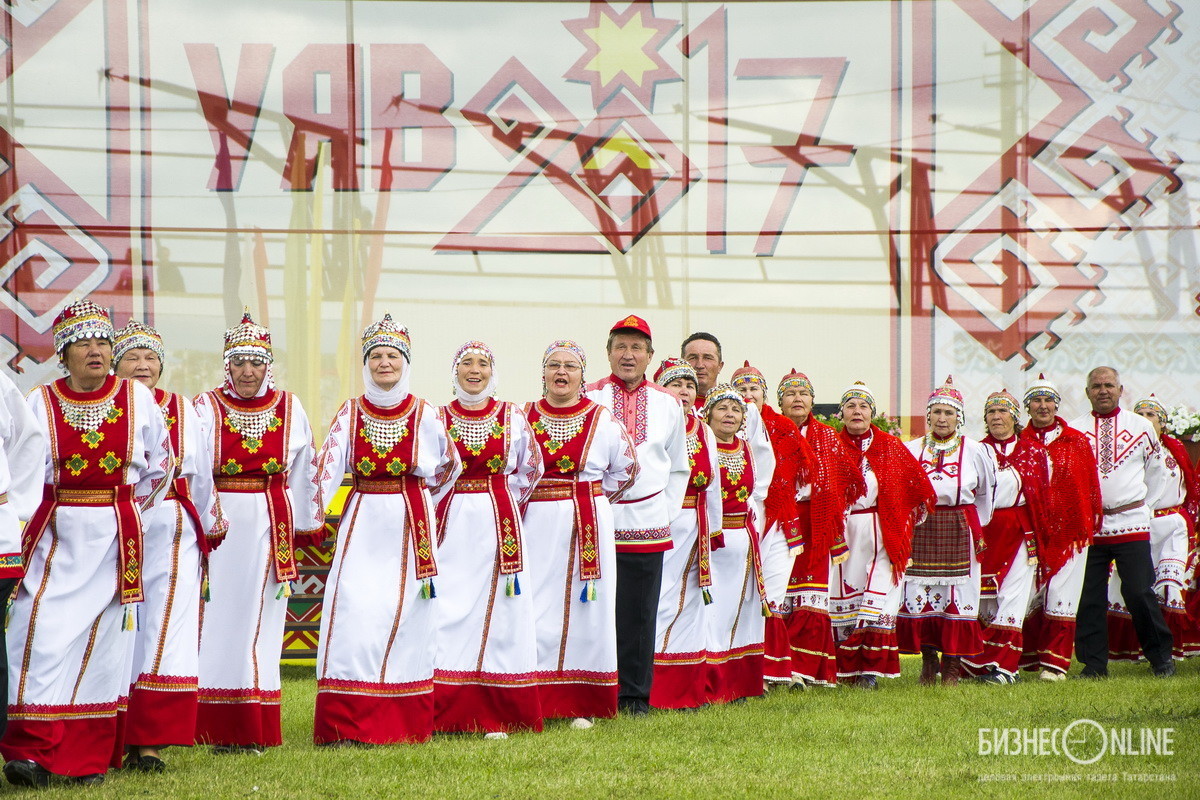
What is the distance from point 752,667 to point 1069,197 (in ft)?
18.5

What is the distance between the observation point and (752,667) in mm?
7055

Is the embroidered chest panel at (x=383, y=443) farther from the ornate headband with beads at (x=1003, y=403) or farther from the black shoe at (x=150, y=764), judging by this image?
the ornate headband with beads at (x=1003, y=403)

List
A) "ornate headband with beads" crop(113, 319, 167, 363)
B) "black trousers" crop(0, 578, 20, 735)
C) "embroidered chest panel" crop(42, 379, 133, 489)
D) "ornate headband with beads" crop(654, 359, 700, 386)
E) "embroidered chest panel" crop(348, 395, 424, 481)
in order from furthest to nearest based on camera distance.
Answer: "ornate headband with beads" crop(654, 359, 700, 386) → "ornate headband with beads" crop(113, 319, 167, 363) → "embroidered chest panel" crop(348, 395, 424, 481) → "embroidered chest panel" crop(42, 379, 133, 489) → "black trousers" crop(0, 578, 20, 735)

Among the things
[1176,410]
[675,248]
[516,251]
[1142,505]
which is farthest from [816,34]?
[1142,505]

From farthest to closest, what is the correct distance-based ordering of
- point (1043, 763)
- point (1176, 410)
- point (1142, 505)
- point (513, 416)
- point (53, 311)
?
point (53, 311) < point (1176, 410) < point (1142, 505) < point (513, 416) < point (1043, 763)

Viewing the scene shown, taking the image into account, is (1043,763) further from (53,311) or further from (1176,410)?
(53,311)

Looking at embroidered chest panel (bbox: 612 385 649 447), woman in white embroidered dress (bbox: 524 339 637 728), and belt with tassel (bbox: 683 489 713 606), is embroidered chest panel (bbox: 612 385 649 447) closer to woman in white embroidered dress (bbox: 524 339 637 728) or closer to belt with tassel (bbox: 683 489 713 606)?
woman in white embroidered dress (bbox: 524 339 637 728)

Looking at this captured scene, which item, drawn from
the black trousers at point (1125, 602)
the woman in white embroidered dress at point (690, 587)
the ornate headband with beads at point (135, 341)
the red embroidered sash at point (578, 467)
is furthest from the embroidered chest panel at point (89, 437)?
the black trousers at point (1125, 602)

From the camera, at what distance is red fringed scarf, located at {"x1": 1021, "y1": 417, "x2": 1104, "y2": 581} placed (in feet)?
25.5

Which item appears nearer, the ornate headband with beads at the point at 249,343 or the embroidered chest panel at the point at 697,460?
the ornate headband with beads at the point at 249,343

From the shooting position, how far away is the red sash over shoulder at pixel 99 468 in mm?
4629

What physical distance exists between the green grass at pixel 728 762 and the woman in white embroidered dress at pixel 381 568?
19cm

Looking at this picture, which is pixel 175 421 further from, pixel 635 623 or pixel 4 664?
pixel 635 623

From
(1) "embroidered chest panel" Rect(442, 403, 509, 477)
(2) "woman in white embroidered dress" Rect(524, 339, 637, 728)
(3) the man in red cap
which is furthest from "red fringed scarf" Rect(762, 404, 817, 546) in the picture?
(1) "embroidered chest panel" Rect(442, 403, 509, 477)
